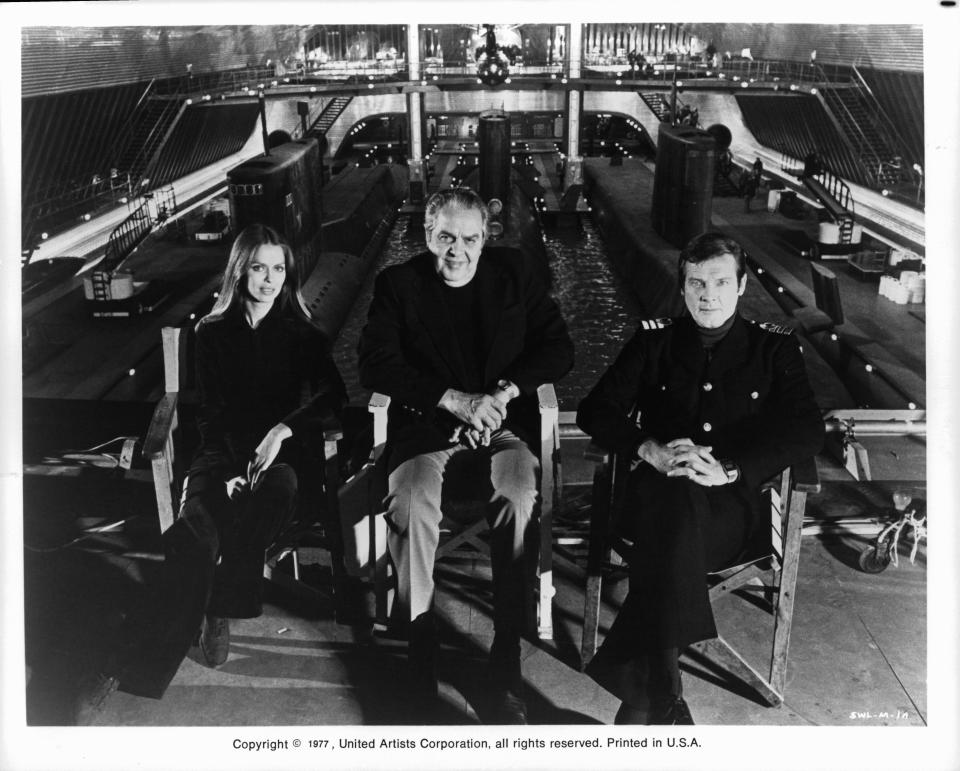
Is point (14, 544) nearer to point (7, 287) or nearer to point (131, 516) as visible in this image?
point (131, 516)

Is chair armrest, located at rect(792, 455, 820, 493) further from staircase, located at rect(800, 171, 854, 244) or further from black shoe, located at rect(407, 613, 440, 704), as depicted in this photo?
staircase, located at rect(800, 171, 854, 244)

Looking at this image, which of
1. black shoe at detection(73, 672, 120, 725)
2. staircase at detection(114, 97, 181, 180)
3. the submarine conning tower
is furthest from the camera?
the submarine conning tower

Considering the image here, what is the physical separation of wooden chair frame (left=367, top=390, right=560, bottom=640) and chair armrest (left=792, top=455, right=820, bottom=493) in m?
0.90

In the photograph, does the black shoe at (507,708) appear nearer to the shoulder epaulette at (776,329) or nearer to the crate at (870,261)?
the shoulder epaulette at (776,329)

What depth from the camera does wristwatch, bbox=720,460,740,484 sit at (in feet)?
10.4

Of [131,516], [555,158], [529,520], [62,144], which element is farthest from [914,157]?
[555,158]

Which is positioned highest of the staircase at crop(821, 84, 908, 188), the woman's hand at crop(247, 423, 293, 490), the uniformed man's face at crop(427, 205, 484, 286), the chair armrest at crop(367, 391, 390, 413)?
the staircase at crop(821, 84, 908, 188)

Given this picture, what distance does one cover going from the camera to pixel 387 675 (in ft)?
11.2

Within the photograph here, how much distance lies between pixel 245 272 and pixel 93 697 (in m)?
1.74

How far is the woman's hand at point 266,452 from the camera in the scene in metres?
3.45

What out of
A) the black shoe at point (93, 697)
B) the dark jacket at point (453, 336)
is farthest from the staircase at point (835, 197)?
the black shoe at point (93, 697)

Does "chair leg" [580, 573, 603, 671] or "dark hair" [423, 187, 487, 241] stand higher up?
"dark hair" [423, 187, 487, 241]

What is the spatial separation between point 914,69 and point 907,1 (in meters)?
0.57

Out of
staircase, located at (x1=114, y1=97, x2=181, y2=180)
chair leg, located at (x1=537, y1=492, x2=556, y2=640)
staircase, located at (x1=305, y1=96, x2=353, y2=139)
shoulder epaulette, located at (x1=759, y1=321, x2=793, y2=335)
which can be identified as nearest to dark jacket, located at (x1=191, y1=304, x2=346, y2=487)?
chair leg, located at (x1=537, y1=492, x2=556, y2=640)
